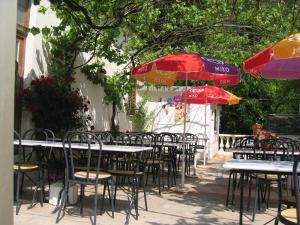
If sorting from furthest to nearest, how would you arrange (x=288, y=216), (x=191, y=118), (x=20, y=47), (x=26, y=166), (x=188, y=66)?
(x=191, y=118) < (x=20, y=47) < (x=188, y=66) < (x=26, y=166) < (x=288, y=216)

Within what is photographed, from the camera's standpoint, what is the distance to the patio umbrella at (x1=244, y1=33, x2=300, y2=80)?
5035mm

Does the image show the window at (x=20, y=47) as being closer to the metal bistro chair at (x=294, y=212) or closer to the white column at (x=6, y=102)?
the metal bistro chair at (x=294, y=212)

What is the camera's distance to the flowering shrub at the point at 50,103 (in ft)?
27.2

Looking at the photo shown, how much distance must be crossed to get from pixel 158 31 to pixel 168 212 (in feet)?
23.4

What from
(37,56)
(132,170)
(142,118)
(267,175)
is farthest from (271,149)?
(142,118)

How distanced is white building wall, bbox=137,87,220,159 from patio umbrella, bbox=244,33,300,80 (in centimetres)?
611

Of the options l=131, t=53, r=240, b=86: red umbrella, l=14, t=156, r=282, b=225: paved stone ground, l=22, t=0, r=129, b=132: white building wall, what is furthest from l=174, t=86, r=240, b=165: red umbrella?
l=14, t=156, r=282, b=225: paved stone ground

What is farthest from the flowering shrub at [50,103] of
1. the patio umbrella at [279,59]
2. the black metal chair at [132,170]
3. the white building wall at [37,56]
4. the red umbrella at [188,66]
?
the patio umbrella at [279,59]

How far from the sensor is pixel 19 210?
17.5 feet

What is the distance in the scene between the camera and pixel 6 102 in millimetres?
1499

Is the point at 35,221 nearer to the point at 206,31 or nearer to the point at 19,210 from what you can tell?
the point at 19,210

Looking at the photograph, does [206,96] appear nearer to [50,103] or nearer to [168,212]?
[50,103]

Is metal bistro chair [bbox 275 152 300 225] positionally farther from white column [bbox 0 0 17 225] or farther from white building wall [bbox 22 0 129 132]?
white building wall [bbox 22 0 129 132]

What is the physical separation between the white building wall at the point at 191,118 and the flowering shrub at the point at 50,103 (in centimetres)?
532
